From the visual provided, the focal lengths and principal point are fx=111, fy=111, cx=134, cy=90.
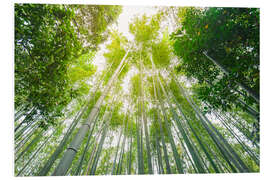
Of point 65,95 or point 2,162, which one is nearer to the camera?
point 2,162

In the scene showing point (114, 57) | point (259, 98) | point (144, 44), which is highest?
point (144, 44)

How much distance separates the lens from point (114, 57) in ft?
12.1

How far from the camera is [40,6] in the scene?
109 cm

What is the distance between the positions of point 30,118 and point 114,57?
2.72m

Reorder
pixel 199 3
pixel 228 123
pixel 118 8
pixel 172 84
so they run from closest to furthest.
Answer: pixel 199 3
pixel 118 8
pixel 228 123
pixel 172 84

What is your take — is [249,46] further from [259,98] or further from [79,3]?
[79,3]

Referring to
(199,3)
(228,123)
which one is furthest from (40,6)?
(228,123)

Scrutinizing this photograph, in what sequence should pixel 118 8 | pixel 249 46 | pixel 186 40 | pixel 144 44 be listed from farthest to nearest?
pixel 144 44
pixel 118 8
pixel 186 40
pixel 249 46

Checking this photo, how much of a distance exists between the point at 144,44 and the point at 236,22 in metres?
2.74

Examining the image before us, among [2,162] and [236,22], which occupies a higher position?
[236,22]

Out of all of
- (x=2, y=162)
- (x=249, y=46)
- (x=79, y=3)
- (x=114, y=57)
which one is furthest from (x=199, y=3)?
(x=2, y=162)

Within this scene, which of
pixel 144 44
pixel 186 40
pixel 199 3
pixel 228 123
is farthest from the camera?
pixel 144 44

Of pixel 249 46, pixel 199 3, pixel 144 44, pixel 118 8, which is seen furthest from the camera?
pixel 144 44

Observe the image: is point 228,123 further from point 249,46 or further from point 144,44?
point 144,44
